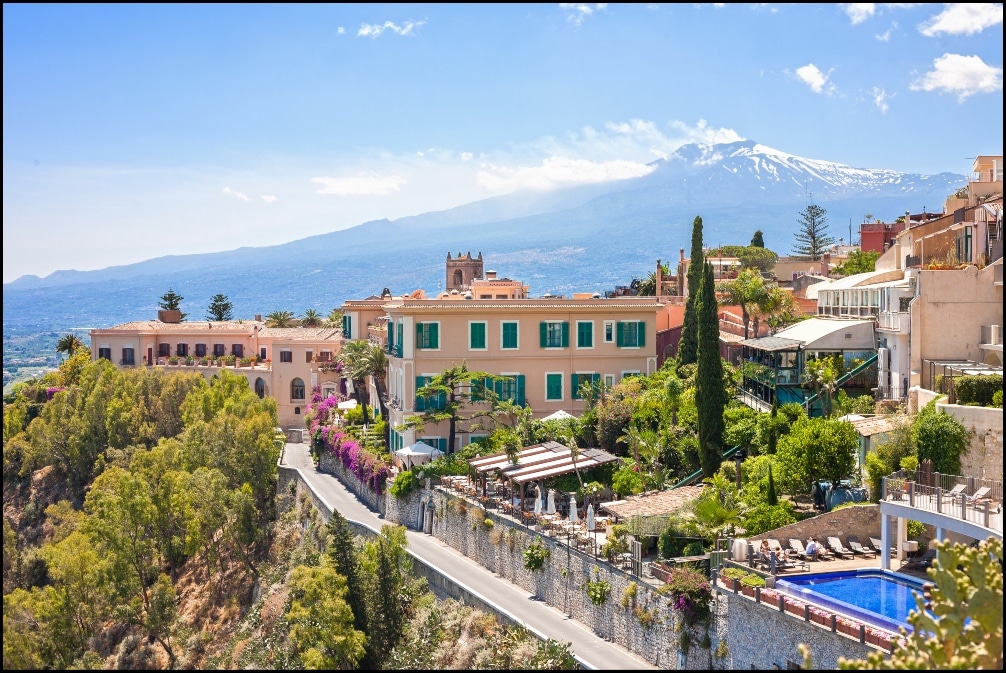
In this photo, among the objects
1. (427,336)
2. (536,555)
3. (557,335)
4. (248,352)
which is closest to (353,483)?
(427,336)

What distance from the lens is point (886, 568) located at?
22.3 metres

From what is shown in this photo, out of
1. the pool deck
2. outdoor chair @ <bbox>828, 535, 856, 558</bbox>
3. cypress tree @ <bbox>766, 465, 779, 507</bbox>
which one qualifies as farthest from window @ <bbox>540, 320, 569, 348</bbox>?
the pool deck

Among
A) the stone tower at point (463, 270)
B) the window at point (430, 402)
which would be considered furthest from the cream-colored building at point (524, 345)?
the stone tower at point (463, 270)

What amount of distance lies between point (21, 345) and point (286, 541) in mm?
144759

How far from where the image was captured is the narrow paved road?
23188 mm

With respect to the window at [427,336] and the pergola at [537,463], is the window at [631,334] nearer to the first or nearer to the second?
the window at [427,336]

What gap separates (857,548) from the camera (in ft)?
78.6

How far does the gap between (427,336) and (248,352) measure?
3657cm

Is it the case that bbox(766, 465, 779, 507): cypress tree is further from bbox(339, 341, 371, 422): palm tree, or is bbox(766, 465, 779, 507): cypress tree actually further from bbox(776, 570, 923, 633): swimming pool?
bbox(339, 341, 371, 422): palm tree

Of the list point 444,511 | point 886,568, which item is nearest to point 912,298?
point 886,568

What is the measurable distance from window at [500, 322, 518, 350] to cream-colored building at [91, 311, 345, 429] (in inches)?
914

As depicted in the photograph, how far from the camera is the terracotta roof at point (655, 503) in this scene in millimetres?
26578

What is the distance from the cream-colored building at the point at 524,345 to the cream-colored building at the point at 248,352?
22.9 metres

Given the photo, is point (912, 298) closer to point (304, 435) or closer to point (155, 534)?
point (155, 534)
